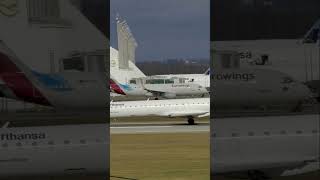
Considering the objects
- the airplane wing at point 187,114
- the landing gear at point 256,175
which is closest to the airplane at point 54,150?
the landing gear at point 256,175

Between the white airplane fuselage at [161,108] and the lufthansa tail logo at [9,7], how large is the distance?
1197 cm

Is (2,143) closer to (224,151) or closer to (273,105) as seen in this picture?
(224,151)

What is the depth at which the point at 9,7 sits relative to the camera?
262 cm

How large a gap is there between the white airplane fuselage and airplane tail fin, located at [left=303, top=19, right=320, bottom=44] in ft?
38.4

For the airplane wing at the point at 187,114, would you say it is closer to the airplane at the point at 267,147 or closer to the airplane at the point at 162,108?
the airplane at the point at 162,108

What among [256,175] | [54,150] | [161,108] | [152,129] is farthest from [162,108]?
[54,150]

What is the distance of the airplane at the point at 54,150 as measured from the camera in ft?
8.73

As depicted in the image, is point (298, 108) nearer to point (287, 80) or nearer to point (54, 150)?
point (287, 80)

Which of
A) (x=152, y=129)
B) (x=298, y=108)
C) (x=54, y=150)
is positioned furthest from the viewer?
(x=152, y=129)

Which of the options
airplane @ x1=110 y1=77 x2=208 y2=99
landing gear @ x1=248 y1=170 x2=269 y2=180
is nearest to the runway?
landing gear @ x1=248 y1=170 x2=269 y2=180

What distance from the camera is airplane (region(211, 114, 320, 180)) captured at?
288 cm

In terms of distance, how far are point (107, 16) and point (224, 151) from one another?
1011mm

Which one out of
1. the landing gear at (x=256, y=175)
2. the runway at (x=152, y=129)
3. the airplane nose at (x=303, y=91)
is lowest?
the runway at (x=152, y=129)

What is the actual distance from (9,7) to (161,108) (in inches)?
501
